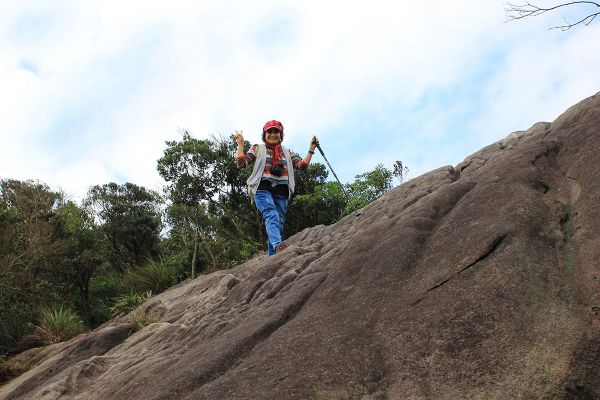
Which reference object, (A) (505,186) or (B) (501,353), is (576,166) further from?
(B) (501,353)

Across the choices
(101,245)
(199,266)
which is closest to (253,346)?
(199,266)

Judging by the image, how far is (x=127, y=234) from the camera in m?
28.7

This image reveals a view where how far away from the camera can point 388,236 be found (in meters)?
6.28

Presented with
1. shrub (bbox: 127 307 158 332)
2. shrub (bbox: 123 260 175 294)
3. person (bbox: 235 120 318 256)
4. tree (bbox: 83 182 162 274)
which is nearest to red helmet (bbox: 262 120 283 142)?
person (bbox: 235 120 318 256)

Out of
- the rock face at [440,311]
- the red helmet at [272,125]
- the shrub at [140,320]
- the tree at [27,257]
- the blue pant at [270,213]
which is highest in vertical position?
the tree at [27,257]

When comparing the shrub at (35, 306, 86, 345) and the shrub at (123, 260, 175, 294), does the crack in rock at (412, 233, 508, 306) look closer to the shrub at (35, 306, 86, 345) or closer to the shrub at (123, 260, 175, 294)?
the shrub at (35, 306, 86, 345)

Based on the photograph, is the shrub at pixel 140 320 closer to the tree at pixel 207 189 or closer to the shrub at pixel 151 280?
the shrub at pixel 151 280

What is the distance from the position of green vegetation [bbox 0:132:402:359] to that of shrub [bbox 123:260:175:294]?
0.10 feet

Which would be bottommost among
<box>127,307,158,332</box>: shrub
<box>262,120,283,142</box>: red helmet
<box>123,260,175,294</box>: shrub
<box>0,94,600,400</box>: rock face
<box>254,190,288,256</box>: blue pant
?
<box>0,94,600,400</box>: rock face

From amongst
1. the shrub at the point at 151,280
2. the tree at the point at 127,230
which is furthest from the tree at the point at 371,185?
the tree at the point at 127,230

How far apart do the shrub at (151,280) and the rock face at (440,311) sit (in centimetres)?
946

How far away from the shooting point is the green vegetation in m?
17.8

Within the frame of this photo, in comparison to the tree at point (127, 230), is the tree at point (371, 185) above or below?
below

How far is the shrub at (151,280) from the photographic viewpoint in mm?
17328
